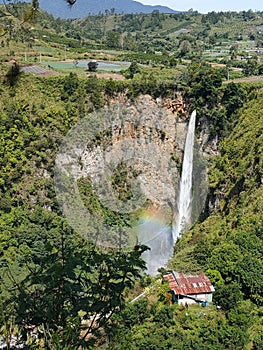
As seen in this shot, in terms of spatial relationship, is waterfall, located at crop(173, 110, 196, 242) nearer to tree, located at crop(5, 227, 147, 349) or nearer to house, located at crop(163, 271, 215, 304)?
house, located at crop(163, 271, 215, 304)

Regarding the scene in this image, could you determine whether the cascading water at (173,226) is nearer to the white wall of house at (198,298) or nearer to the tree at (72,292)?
the white wall of house at (198,298)

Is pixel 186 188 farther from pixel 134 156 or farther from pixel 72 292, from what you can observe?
pixel 72 292

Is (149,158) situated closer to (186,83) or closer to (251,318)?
(186,83)

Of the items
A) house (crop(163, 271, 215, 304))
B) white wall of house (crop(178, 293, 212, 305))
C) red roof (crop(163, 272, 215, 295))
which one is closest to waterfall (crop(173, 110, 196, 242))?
red roof (crop(163, 272, 215, 295))

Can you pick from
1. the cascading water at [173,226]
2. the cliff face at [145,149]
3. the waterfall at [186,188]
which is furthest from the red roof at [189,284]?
the cliff face at [145,149]

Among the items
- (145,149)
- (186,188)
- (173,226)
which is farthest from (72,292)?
(145,149)

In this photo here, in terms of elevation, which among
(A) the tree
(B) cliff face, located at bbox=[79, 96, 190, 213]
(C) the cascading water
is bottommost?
(C) the cascading water
